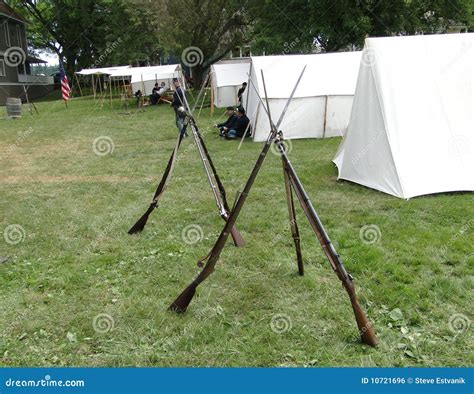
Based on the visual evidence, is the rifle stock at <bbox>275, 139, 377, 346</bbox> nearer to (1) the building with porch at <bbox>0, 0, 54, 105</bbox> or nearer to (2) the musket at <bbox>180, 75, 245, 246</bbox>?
(2) the musket at <bbox>180, 75, 245, 246</bbox>

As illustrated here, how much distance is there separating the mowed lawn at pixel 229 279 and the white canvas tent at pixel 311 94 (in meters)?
4.58

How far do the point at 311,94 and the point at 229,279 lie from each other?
30.6 feet

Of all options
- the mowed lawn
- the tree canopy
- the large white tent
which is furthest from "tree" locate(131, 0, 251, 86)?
the large white tent

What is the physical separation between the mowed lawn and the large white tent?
24cm

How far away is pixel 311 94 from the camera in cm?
1270

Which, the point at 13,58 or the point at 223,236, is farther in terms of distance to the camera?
the point at 13,58

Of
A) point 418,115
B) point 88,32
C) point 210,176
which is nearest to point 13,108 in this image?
point 210,176

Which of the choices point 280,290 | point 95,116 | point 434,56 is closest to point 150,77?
point 95,116

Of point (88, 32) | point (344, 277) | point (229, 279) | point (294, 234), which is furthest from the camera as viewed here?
point (88, 32)

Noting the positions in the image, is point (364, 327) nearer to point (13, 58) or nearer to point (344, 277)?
point (344, 277)

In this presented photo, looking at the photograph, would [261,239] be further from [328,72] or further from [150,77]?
[150,77]

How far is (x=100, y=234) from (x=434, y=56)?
5.96m

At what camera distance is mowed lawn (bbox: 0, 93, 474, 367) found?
11.1 ft

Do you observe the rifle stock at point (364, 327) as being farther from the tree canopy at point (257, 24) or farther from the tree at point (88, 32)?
the tree at point (88, 32)
